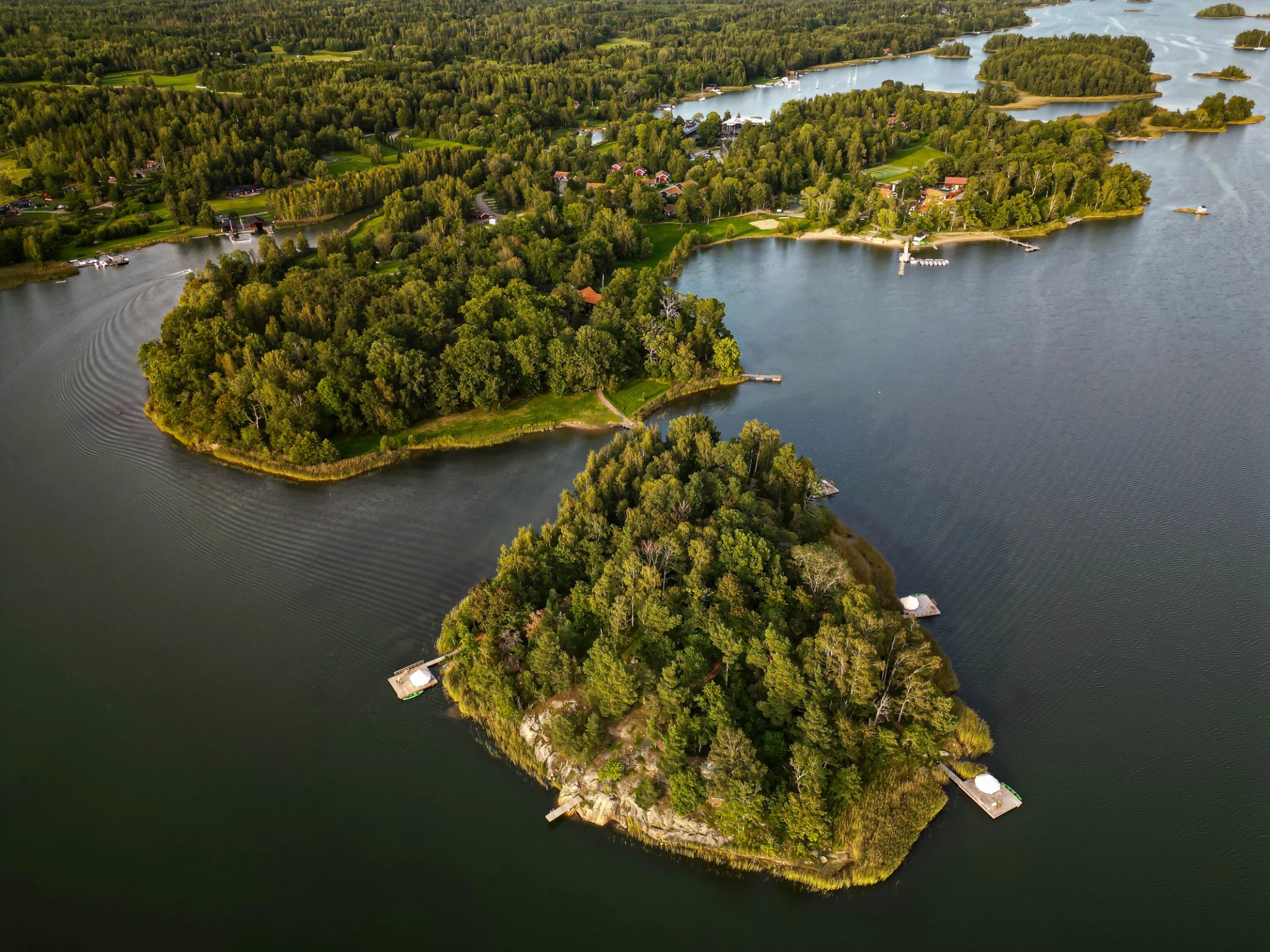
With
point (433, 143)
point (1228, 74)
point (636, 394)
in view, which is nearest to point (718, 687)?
point (636, 394)

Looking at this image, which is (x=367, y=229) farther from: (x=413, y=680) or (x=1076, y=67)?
(x=1076, y=67)

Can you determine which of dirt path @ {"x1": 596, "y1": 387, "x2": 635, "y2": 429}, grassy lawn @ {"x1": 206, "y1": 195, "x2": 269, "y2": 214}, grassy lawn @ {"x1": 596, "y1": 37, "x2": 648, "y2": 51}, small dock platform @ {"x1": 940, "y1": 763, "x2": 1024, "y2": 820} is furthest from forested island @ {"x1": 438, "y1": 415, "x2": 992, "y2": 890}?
grassy lawn @ {"x1": 596, "y1": 37, "x2": 648, "y2": 51}

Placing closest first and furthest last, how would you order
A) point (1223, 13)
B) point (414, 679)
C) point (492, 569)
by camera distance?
point (414, 679) → point (492, 569) → point (1223, 13)

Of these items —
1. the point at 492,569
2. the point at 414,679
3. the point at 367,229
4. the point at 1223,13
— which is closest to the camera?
the point at 414,679

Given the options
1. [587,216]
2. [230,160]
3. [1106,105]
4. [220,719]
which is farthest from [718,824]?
[1106,105]

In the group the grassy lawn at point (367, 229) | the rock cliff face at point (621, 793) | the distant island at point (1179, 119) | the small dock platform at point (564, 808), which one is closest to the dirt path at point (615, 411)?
the rock cliff face at point (621, 793)
